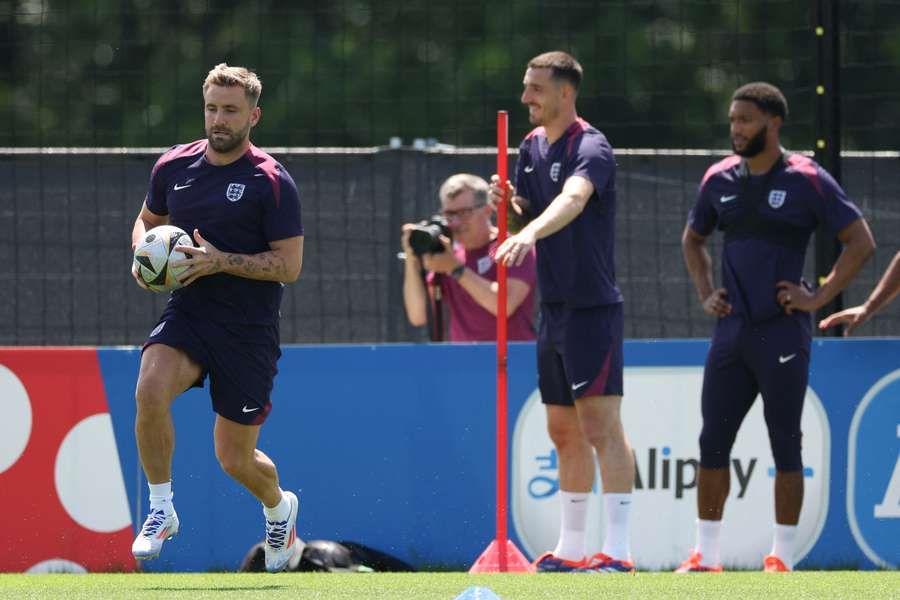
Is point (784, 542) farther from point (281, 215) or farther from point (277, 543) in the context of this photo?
point (281, 215)

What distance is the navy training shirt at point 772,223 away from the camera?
825 centimetres

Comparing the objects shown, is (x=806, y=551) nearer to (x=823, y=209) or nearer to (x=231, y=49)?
(x=823, y=209)

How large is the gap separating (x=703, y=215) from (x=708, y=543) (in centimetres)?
163

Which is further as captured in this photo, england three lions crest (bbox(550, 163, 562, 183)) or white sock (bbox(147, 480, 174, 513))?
england three lions crest (bbox(550, 163, 562, 183))

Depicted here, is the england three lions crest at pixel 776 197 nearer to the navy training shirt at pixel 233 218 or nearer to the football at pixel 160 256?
the navy training shirt at pixel 233 218

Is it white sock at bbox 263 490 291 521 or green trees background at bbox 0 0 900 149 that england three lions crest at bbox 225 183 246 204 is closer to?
white sock at bbox 263 490 291 521

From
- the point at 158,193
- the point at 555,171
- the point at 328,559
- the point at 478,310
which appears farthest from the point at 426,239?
the point at 158,193

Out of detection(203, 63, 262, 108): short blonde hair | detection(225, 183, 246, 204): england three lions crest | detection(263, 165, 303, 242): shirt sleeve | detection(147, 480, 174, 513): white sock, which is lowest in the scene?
detection(147, 480, 174, 513): white sock

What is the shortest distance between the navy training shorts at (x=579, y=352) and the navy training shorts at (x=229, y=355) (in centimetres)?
143

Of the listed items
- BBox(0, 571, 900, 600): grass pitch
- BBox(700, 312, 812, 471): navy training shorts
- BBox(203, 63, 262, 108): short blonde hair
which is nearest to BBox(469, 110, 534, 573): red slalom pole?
BBox(0, 571, 900, 600): grass pitch

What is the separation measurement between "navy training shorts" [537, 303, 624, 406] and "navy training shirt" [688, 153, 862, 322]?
0.67 meters

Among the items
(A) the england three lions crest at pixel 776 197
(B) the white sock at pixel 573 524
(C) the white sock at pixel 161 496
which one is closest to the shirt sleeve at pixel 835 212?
(A) the england three lions crest at pixel 776 197

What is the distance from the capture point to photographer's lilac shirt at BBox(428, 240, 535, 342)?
9.40m

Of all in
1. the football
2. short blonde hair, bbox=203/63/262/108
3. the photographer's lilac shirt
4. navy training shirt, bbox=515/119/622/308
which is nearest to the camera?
the football
